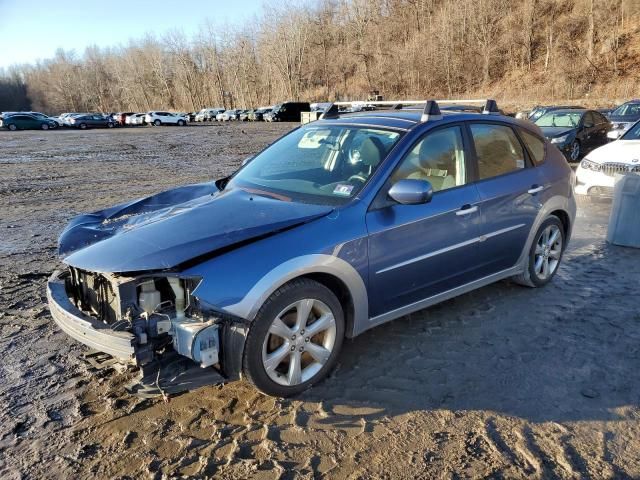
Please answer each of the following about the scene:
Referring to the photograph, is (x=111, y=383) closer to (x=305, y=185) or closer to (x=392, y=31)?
(x=305, y=185)

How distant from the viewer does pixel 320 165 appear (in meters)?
4.18

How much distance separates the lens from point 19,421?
124 inches

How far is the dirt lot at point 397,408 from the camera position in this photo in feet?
9.11

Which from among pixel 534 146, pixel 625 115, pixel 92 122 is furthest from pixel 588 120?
pixel 92 122

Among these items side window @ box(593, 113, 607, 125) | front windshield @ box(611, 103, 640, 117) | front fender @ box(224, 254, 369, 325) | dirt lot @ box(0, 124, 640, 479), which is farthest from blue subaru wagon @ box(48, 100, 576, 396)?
front windshield @ box(611, 103, 640, 117)

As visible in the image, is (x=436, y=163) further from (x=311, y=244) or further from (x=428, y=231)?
(x=311, y=244)

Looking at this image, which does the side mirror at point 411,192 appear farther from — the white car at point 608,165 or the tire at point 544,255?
the white car at point 608,165

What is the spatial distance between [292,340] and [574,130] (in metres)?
13.9

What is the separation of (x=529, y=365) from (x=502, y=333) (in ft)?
1.67

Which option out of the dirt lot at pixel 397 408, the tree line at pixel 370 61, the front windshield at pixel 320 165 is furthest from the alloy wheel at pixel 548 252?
the tree line at pixel 370 61

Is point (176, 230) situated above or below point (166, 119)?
above

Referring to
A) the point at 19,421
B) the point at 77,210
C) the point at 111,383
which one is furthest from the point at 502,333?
the point at 77,210

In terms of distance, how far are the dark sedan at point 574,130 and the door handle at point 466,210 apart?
1123 centimetres

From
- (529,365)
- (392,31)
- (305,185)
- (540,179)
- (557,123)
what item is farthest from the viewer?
(392,31)
